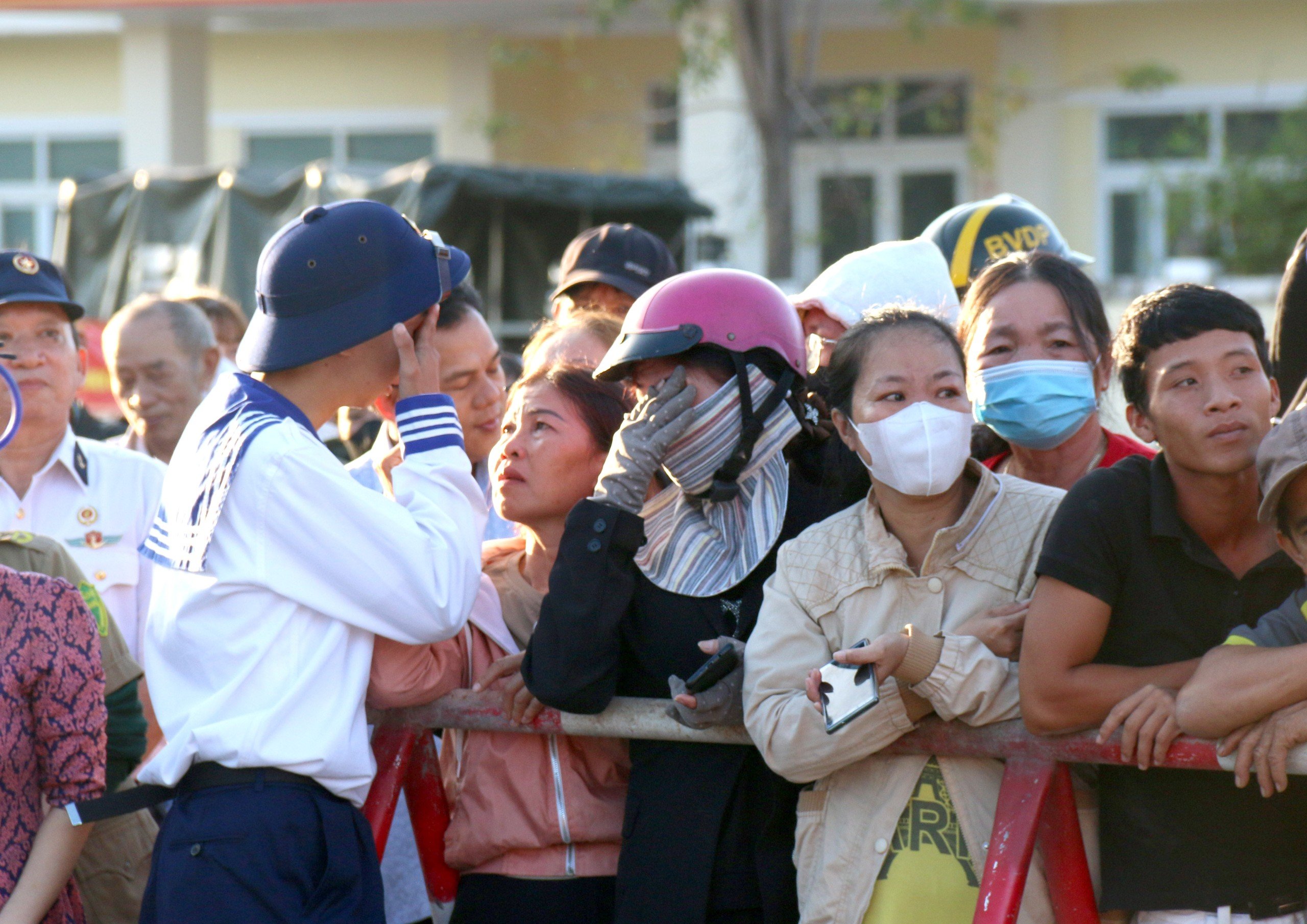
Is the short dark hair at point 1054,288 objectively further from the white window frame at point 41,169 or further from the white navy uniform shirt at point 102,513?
the white window frame at point 41,169

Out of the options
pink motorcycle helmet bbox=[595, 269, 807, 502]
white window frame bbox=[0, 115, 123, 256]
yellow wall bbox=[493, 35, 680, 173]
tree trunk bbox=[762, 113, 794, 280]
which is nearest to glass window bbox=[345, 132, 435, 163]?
yellow wall bbox=[493, 35, 680, 173]

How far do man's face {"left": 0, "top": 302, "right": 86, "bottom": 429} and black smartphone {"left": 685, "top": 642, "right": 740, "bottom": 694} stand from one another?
239 centimetres

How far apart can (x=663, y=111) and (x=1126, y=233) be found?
6088 millimetres

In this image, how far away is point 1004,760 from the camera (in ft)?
8.38

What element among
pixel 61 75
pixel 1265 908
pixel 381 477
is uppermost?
pixel 61 75

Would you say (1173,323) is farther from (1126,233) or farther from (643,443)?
(1126,233)

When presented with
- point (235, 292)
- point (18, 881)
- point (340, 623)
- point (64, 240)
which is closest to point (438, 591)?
point (340, 623)

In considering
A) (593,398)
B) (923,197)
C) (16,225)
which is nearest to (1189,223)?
(923,197)

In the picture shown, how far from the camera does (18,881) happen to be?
109 inches

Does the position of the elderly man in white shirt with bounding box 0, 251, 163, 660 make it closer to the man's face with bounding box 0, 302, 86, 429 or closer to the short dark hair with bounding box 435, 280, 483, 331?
the man's face with bounding box 0, 302, 86, 429

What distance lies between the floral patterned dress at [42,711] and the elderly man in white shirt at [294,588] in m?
0.13

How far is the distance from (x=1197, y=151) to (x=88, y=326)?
12.3 m

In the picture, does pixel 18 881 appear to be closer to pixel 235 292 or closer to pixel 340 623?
pixel 340 623

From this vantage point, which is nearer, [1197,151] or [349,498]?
[349,498]
